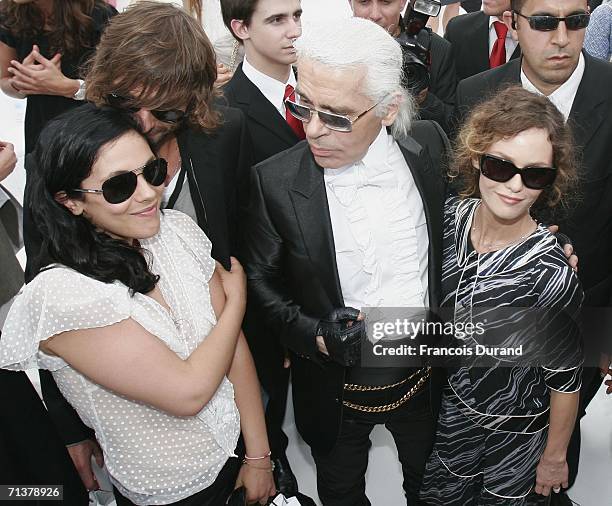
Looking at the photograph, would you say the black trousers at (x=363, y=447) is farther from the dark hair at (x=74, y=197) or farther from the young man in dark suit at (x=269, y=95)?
the dark hair at (x=74, y=197)

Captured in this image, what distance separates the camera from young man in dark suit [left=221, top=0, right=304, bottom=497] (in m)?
2.75

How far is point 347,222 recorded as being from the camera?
6.89 ft

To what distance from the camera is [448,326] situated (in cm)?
217

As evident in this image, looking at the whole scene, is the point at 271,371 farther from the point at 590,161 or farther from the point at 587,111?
the point at 587,111

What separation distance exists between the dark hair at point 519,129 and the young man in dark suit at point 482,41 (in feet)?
5.62

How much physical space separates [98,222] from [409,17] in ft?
6.59

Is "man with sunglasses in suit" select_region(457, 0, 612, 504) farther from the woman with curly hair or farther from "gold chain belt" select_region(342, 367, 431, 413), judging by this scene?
"gold chain belt" select_region(342, 367, 431, 413)

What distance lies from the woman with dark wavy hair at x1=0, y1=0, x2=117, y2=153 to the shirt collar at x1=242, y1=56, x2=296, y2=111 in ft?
2.63

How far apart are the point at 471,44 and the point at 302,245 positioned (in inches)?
92.8

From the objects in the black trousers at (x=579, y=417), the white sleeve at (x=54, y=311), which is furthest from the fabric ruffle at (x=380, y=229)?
the black trousers at (x=579, y=417)

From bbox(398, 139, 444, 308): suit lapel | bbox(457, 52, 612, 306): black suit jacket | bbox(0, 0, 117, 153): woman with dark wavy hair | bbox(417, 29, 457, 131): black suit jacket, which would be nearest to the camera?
bbox(398, 139, 444, 308): suit lapel

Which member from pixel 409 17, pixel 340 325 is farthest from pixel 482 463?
pixel 409 17

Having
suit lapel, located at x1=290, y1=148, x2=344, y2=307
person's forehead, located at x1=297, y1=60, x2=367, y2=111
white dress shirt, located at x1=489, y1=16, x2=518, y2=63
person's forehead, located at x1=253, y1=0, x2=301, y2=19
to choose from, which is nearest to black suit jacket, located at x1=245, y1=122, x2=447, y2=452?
suit lapel, located at x1=290, y1=148, x2=344, y2=307

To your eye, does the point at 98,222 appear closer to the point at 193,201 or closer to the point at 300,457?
the point at 193,201
